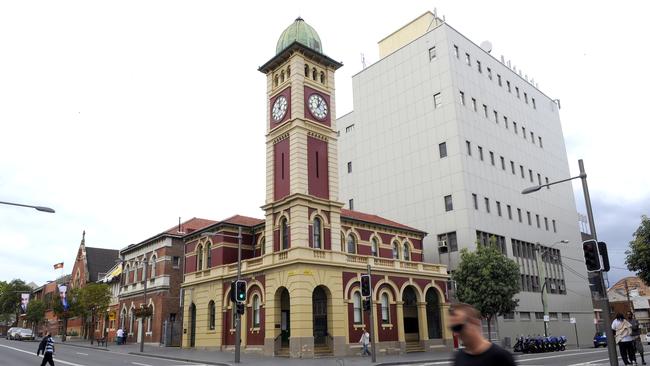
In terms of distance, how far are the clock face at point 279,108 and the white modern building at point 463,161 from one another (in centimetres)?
2049

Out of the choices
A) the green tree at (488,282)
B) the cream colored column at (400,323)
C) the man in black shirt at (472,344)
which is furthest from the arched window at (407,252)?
the man in black shirt at (472,344)

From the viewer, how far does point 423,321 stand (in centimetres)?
3894

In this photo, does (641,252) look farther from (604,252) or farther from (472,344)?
(472,344)

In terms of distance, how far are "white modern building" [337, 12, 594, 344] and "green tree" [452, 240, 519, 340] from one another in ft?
21.2

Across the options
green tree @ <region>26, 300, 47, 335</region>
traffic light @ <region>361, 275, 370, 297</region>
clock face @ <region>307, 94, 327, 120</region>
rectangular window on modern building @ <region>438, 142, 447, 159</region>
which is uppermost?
rectangular window on modern building @ <region>438, 142, 447, 159</region>

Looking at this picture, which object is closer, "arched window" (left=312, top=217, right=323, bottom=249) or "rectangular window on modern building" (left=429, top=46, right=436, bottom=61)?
"arched window" (left=312, top=217, right=323, bottom=249)

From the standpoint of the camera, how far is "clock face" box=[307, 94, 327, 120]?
3847 cm

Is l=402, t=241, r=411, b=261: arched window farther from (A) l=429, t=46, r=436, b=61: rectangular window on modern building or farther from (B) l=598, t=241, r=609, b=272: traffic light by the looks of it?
(B) l=598, t=241, r=609, b=272: traffic light

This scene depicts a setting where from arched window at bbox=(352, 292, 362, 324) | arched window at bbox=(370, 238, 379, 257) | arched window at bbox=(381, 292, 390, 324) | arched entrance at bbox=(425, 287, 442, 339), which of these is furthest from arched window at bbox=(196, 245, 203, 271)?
arched entrance at bbox=(425, 287, 442, 339)

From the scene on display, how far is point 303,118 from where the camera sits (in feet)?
122

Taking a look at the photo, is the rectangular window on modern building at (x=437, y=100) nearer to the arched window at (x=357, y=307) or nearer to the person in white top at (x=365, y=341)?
the arched window at (x=357, y=307)

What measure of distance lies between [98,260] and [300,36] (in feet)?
167

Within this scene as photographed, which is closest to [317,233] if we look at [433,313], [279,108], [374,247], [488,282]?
[374,247]

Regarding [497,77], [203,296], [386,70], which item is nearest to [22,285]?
[203,296]
